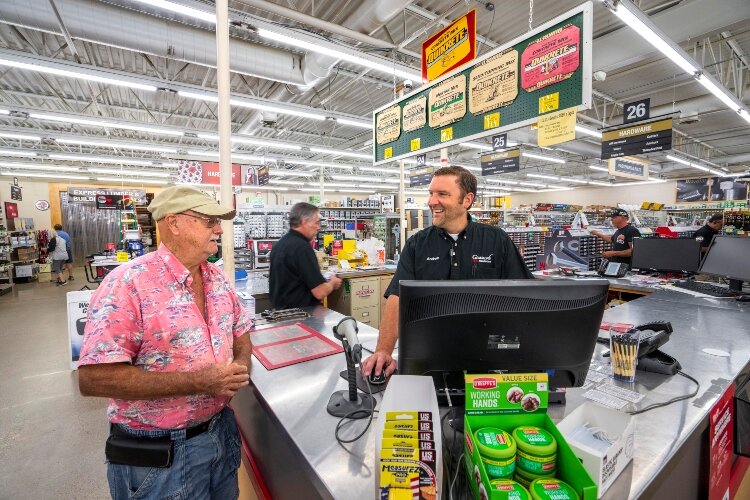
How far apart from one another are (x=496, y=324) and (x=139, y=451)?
1293mm

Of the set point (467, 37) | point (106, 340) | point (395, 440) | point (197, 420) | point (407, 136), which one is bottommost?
point (197, 420)

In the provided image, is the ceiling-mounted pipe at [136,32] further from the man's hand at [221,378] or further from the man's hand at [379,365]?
the man's hand at [379,365]

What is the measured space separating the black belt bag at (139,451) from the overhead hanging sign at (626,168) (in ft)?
38.2

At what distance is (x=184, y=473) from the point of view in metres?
1.29

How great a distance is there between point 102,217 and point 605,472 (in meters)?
22.3

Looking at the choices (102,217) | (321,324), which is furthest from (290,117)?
(102,217)

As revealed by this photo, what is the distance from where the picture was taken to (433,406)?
843 mm

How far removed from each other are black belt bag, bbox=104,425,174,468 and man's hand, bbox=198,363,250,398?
252 millimetres

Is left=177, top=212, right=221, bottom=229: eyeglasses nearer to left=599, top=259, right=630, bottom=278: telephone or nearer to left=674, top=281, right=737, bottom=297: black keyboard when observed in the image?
left=674, top=281, right=737, bottom=297: black keyboard

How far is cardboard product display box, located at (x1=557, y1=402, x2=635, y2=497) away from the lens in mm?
767

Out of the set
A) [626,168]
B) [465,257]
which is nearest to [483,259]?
[465,257]

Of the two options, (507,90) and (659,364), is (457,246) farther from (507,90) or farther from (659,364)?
(507,90)

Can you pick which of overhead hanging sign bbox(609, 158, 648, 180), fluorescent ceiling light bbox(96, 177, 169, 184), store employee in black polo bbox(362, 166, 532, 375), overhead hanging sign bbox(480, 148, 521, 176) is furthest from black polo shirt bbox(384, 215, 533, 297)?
fluorescent ceiling light bbox(96, 177, 169, 184)

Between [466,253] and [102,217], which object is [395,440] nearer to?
[466,253]
